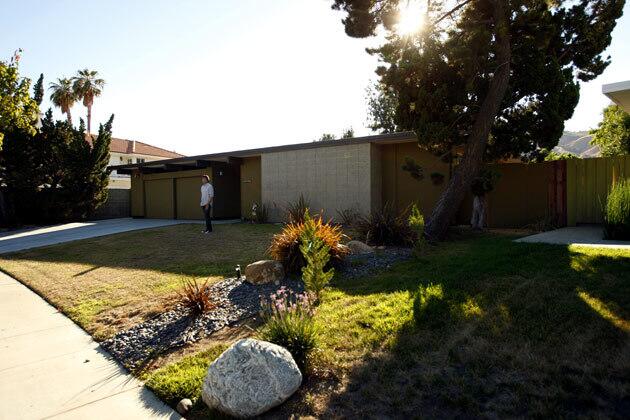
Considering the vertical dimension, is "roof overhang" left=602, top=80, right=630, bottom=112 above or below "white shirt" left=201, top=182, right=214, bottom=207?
above

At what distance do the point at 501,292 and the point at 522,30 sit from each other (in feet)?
21.7

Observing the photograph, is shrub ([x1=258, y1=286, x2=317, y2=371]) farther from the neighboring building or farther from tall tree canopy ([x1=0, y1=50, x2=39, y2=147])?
the neighboring building

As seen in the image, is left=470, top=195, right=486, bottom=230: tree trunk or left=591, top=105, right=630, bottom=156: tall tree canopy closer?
left=470, top=195, right=486, bottom=230: tree trunk

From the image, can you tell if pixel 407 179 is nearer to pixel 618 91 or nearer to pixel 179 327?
pixel 618 91

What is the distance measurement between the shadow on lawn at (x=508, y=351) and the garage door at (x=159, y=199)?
16.8m

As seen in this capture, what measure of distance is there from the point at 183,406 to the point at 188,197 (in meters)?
17.0

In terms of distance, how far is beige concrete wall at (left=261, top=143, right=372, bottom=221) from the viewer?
505 inches

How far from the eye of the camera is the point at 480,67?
852cm

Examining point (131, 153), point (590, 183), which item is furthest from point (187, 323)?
point (131, 153)

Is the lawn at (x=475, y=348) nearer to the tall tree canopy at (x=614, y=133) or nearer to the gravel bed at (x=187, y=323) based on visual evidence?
the gravel bed at (x=187, y=323)

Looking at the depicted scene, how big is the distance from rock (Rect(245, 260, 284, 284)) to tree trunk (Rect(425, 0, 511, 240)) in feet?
12.4

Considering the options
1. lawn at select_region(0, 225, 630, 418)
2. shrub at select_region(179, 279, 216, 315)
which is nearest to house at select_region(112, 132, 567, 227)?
lawn at select_region(0, 225, 630, 418)

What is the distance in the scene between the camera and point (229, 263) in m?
7.65

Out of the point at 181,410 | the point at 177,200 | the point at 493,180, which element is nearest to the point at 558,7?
the point at 493,180
